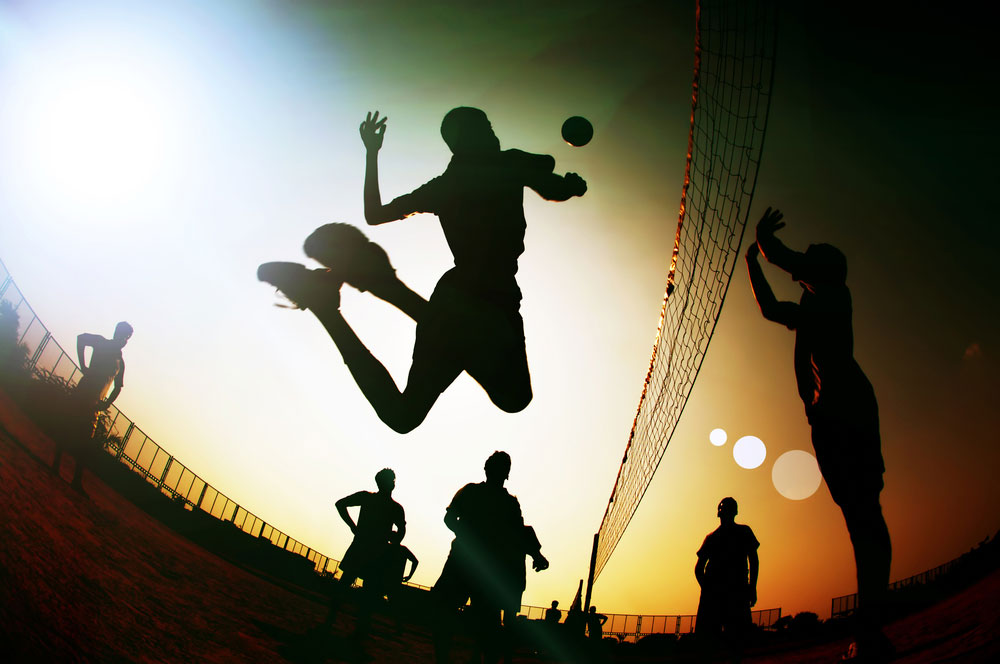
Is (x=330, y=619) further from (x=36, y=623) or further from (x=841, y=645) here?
(x=841, y=645)

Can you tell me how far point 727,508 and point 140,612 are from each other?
5.32 meters

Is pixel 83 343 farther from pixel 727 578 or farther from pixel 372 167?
pixel 727 578

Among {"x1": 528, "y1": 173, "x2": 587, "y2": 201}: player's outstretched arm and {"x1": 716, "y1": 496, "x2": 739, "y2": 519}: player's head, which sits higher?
{"x1": 528, "y1": 173, "x2": 587, "y2": 201}: player's outstretched arm

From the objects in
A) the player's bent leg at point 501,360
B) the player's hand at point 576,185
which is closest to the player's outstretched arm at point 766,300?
the player's hand at point 576,185

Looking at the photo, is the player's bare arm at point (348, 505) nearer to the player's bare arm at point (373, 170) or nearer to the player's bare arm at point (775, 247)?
the player's bare arm at point (373, 170)

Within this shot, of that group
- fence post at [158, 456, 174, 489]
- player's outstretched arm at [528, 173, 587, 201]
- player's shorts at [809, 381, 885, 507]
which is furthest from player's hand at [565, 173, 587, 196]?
fence post at [158, 456, 174, 489]

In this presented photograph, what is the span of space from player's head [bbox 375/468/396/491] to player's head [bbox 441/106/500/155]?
4429 mm

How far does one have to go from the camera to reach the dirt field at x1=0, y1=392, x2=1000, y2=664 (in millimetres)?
2432

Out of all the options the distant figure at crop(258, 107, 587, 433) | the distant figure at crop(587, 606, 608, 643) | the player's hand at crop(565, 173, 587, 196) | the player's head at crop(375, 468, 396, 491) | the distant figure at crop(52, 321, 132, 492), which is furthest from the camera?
the distant figure at crop(587, 606, 608, 643)

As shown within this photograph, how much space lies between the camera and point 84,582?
10.6 feet

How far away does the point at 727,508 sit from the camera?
5.16 metres

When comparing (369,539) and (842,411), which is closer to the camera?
(842,411)

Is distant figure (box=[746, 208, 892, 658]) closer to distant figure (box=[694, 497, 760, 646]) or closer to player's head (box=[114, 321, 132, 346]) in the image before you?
distant figure (box=[694, 497, 760, 646])

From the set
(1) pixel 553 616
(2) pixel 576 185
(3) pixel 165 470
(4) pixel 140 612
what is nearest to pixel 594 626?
(1) pixel 553 616
